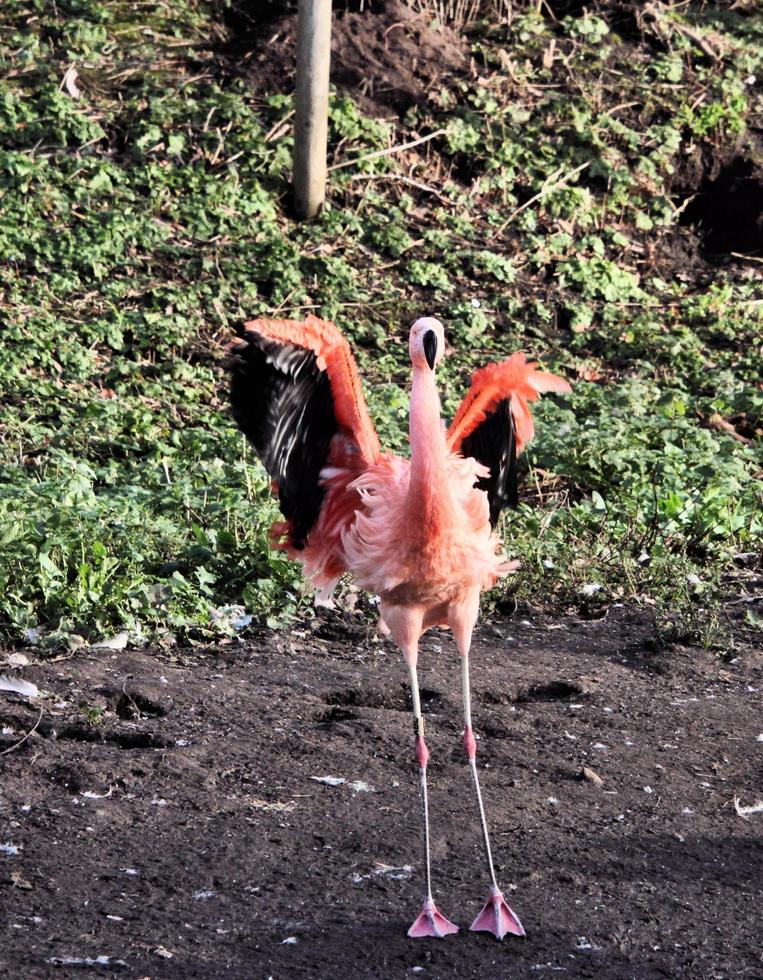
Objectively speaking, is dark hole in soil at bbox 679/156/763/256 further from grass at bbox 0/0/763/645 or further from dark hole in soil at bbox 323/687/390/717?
dark hole in soil at bbox 323/687/390/717

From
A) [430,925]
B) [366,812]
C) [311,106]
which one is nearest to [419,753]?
[366,812]

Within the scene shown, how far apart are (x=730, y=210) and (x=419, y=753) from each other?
8.58 m

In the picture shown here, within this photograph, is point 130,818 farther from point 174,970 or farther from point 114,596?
point 114,596

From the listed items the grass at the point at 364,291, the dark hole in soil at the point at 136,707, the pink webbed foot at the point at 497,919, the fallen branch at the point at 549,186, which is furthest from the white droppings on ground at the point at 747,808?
the fallen branch at the point at 549,186

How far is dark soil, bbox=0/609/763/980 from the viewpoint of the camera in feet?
11.8

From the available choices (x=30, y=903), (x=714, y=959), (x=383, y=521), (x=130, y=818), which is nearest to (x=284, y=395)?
(x=383, y=521)

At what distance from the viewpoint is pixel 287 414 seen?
4523mm

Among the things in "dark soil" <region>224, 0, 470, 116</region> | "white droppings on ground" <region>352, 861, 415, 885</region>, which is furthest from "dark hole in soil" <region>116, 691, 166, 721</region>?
"dark soil" <region>224, 0, 470, 116</region>

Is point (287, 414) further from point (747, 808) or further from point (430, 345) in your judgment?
point (747, 808)

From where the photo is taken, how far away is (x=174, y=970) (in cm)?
343

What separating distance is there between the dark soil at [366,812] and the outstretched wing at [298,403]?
0.90m

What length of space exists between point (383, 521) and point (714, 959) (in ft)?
5.34

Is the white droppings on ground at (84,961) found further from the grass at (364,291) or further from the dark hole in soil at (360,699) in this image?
the grass at (364,291)

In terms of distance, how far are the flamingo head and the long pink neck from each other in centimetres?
3
